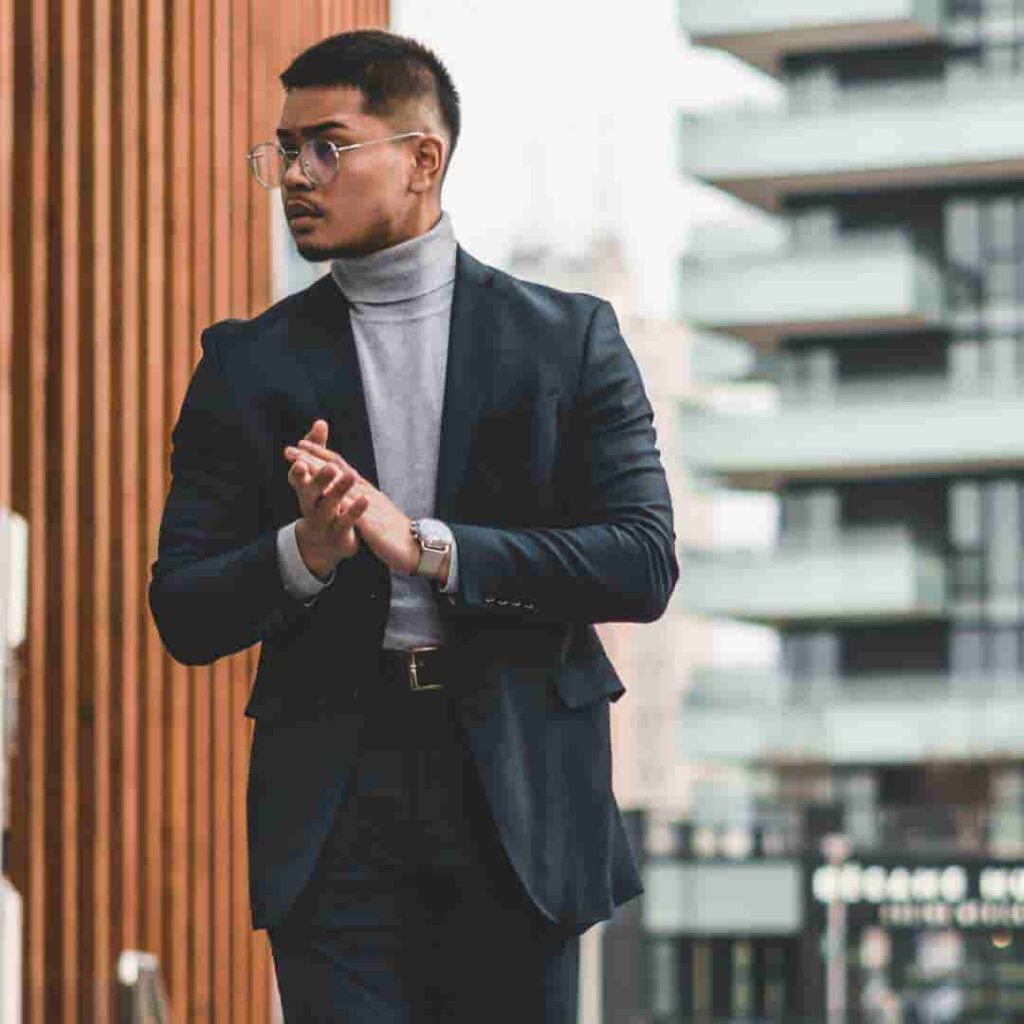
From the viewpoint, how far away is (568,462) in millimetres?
2646

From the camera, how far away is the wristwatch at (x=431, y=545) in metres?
2.50

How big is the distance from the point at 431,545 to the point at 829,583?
40550 mm

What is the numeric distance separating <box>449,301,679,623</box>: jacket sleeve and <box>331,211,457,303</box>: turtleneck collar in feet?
0.47

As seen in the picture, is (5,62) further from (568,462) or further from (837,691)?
(837,691)

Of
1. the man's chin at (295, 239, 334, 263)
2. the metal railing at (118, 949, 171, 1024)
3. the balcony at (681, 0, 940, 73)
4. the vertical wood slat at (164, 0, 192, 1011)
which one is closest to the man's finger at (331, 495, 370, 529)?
the man's chin at (295, 239, 334, 263)

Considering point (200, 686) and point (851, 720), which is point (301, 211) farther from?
point (851, 720)

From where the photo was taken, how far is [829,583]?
140 feet

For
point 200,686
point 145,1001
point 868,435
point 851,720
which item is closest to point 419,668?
point 145,1001

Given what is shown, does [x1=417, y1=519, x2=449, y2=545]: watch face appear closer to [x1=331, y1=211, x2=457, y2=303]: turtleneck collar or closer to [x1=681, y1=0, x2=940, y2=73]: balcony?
[x1=331, y1=211, x2=457, y2=303]: turtleneck collar

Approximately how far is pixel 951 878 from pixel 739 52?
13782 mm

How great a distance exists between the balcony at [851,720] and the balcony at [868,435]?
307cm

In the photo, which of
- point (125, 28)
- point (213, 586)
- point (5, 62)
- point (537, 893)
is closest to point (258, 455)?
point (213, 586)

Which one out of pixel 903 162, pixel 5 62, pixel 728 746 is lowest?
pixel 728 746

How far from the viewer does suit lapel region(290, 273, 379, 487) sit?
8.50 ft
